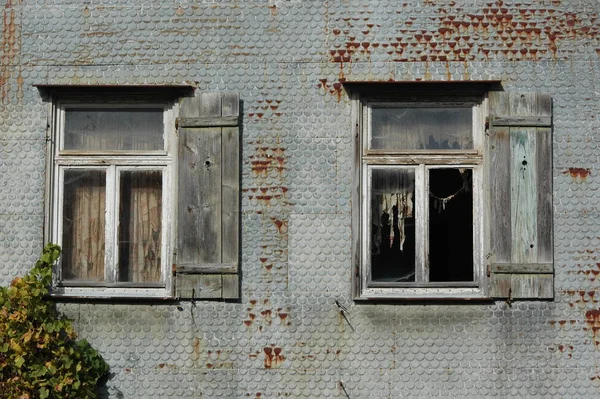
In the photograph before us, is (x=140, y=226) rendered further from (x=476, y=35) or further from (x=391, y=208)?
(x=476, y=35)

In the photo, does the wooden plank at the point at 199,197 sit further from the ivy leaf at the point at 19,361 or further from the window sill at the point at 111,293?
the ivy leaf at the point at 19,361

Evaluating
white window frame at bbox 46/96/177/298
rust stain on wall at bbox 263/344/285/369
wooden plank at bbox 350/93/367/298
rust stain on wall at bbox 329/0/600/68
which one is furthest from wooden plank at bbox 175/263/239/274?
rust stain on wall at bbox 329/0/600/68

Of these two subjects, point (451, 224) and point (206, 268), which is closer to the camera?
point (206, 268)

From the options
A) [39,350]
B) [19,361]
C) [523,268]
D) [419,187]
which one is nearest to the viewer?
[19,361]

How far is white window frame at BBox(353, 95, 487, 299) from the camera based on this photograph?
6371mm

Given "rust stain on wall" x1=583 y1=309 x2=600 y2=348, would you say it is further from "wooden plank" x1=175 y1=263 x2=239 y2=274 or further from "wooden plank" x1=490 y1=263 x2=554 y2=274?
"wooden plank" x1=175 y1=263 x2=239 y2=274

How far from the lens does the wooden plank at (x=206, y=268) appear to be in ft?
20.7

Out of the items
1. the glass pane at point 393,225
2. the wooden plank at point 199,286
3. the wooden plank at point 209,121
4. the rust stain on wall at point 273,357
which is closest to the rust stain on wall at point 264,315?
the rust stain on wall at point 273,357

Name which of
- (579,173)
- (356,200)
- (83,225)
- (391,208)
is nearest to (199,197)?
(83,225)

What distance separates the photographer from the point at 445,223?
6426 millimetres

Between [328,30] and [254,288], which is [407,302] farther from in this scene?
[328,30]

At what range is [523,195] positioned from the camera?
248 inches

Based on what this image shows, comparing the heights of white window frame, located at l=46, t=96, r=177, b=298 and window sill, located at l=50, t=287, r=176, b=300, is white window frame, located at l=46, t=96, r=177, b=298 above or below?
above

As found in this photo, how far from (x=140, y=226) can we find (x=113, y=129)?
0.77 meters
